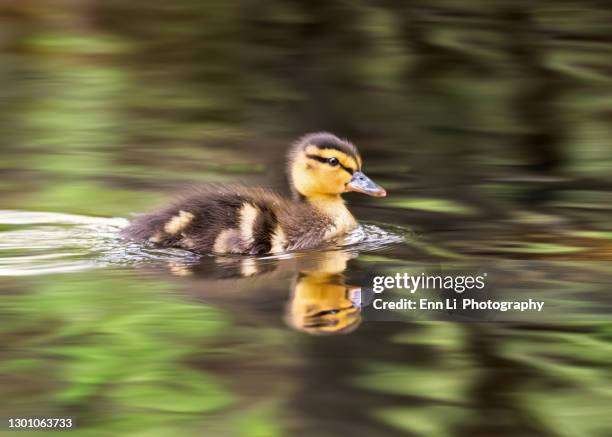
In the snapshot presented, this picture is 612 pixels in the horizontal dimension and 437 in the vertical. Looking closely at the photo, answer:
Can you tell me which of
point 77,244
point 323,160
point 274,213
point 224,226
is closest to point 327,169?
point 323,160

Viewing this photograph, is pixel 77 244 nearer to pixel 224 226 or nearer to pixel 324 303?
pixel 224 226

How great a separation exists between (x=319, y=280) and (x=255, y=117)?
2307 mm

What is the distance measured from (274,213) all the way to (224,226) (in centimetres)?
22

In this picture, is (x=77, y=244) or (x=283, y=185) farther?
(x=283, y=185)

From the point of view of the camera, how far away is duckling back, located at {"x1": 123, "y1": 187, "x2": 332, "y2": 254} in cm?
401

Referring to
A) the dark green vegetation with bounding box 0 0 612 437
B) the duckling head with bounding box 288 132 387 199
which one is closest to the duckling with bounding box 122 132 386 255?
the duckling head with bounding box 288 132 387 199

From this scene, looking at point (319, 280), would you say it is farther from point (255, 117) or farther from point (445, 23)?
point (445, 23)

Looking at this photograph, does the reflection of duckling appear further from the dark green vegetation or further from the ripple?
the ripple

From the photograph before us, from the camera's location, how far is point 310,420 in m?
2.69

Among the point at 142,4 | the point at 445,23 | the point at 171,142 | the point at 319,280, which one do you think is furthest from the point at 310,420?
the point at 142,4

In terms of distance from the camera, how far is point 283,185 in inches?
193

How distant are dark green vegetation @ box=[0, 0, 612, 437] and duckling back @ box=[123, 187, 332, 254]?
0.26 m

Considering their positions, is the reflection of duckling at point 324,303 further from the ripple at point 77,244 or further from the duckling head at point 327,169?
the duckling head at point 327,169

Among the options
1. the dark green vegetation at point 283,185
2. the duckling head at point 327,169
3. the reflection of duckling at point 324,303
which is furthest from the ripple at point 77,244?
the reflection of duckling at point 324,303
